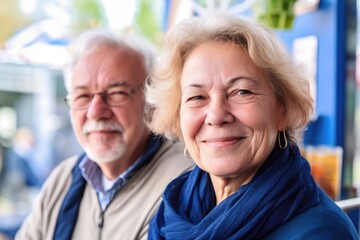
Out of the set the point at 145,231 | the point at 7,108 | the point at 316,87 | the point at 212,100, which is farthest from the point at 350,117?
the point at 7,108

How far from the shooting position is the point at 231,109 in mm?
1362

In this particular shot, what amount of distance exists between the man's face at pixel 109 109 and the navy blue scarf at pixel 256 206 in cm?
60

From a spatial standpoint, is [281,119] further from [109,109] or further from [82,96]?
[82,96]

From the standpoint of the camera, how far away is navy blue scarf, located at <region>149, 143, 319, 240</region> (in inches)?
51.4

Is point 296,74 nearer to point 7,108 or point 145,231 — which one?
point 145,231

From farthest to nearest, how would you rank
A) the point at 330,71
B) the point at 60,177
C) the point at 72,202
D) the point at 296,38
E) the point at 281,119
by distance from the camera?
the point at 296,38 < the point at 330,71 < the point at 60,177 < the point at 72,202 < the point at 281,119

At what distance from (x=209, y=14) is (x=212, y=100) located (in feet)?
1.01

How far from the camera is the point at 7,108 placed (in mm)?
8938

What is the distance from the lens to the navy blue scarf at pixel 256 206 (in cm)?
131

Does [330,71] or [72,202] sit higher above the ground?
[330,71]

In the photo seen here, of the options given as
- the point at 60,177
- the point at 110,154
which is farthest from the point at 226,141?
the point at 60,177

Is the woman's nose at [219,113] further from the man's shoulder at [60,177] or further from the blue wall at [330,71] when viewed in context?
the blue wall at [330,71]

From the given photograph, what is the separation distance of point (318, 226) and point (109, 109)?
1.10 m

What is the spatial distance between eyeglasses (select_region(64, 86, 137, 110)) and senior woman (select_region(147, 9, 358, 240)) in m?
0.60
